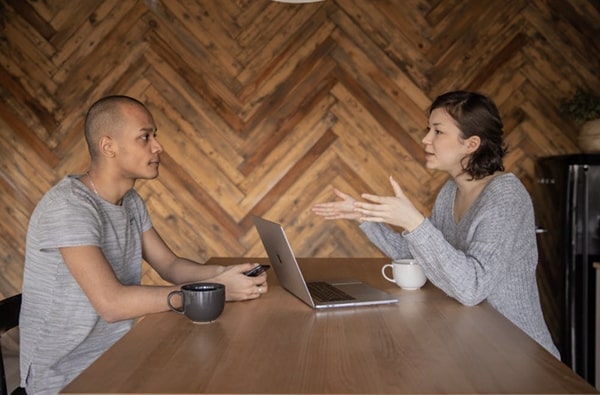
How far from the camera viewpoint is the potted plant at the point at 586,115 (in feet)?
10.2

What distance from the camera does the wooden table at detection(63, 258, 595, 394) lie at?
99cm

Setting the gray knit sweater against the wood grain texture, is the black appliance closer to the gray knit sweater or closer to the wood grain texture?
the wood grain texture

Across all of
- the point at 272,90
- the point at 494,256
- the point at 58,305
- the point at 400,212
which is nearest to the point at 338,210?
the point at 400,212

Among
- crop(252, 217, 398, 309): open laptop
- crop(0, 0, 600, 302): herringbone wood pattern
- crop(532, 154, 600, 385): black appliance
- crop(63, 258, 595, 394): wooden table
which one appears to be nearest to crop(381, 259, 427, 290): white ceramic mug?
crop(252, 217, 398, 309): open laptop

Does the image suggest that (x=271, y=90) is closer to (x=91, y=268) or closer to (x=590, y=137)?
(x=590, y=137)

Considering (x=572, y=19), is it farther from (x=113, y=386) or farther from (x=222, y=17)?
(x=113, y=386)

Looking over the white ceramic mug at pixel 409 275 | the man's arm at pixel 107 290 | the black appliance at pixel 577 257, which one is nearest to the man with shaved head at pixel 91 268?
the man's arm at pixel 107 290

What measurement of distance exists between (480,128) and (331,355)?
1.08 meters

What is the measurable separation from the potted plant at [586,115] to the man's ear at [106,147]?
92.5 inches

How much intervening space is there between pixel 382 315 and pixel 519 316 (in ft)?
1.57

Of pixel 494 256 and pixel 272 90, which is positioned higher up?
pixel 272 90

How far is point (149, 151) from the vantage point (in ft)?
6.50

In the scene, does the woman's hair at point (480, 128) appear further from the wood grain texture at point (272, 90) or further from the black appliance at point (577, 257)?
the wood grain texture at point (272, 90)

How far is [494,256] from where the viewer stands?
1.61 m
